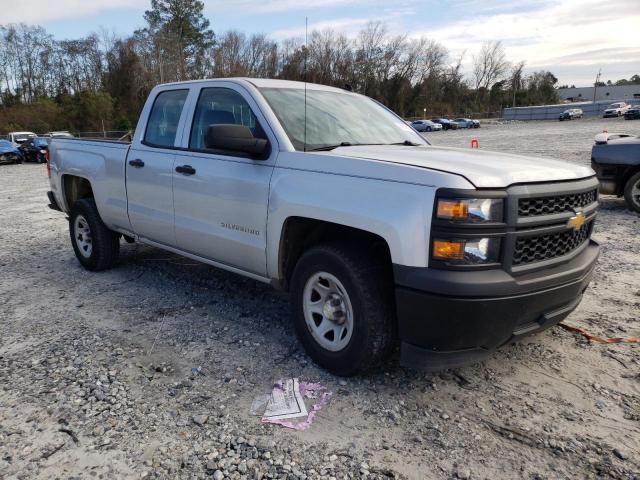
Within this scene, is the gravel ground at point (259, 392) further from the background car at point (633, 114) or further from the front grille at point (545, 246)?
the background car at point (633, 114)

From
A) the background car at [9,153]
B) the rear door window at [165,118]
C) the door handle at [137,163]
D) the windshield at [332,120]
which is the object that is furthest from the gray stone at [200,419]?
→ the background car at [9,153]

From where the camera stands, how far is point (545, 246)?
3.02 meters

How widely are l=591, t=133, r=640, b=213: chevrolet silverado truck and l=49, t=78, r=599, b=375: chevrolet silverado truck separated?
17.5 ft

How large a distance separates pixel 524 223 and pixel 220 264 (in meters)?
2.44

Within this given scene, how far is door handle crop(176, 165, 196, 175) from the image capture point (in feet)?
14.0

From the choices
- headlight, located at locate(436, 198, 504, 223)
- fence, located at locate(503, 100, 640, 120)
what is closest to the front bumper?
headlight, located at locate(436, 198, 504, 223)

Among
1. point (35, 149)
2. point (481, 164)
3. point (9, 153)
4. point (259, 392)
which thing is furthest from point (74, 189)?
point (35, 149)

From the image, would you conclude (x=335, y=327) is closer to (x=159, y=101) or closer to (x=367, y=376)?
(x=367, y=376)

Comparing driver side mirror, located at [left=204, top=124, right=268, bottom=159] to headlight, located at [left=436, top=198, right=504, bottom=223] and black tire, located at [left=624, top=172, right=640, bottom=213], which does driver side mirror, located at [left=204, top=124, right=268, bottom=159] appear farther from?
black tire, located at [left=624, top=172, right=640, bottom=213]

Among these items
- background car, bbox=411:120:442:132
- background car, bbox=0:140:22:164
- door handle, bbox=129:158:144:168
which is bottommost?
background car, bbox=0:140:22:164

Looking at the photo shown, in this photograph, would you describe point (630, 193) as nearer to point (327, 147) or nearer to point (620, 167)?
point (620, 167)

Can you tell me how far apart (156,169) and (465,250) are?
3050mm

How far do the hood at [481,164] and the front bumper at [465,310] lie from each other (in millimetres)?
522

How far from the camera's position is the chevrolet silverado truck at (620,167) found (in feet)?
26.7
